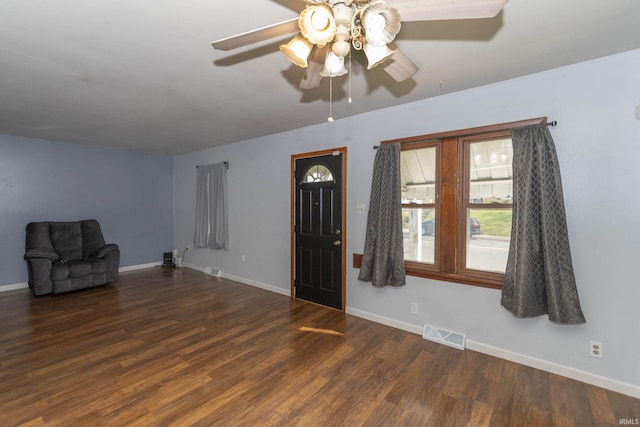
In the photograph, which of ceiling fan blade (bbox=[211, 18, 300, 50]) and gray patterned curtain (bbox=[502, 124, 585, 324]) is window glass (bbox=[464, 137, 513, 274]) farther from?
ceiling fan blade (bbox=[211, 18, 300, 50])

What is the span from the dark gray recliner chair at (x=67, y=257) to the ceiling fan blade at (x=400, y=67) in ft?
17.1

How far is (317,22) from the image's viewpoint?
3.85 ft

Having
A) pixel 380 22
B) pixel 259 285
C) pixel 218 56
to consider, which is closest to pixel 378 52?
A: pixel 380 22

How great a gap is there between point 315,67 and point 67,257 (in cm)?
542

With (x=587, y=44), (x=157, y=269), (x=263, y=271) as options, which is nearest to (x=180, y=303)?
(x=263, y=271)

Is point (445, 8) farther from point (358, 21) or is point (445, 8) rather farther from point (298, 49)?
point (298, 49)

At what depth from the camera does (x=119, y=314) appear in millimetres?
3604

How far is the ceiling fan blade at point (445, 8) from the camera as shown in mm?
1121

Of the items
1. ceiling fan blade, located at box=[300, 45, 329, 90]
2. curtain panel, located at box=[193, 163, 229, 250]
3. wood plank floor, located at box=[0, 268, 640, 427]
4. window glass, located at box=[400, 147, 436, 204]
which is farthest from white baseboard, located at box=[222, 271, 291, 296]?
ceiling fan blade, located at box=[300, 45, 329, 90]

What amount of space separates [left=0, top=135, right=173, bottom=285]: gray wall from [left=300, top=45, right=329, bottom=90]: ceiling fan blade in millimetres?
5433

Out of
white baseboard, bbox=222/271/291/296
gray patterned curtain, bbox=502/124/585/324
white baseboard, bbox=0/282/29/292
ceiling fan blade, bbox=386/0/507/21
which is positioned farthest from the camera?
white baseboard, bbox=0/282/29/292

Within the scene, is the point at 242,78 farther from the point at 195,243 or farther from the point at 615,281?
the point at 195,243

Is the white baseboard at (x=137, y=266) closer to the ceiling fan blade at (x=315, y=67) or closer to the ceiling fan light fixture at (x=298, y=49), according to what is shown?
the ceiling fan blade at (x=315, y=67)

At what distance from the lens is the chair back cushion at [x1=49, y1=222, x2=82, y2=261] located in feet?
15.7
